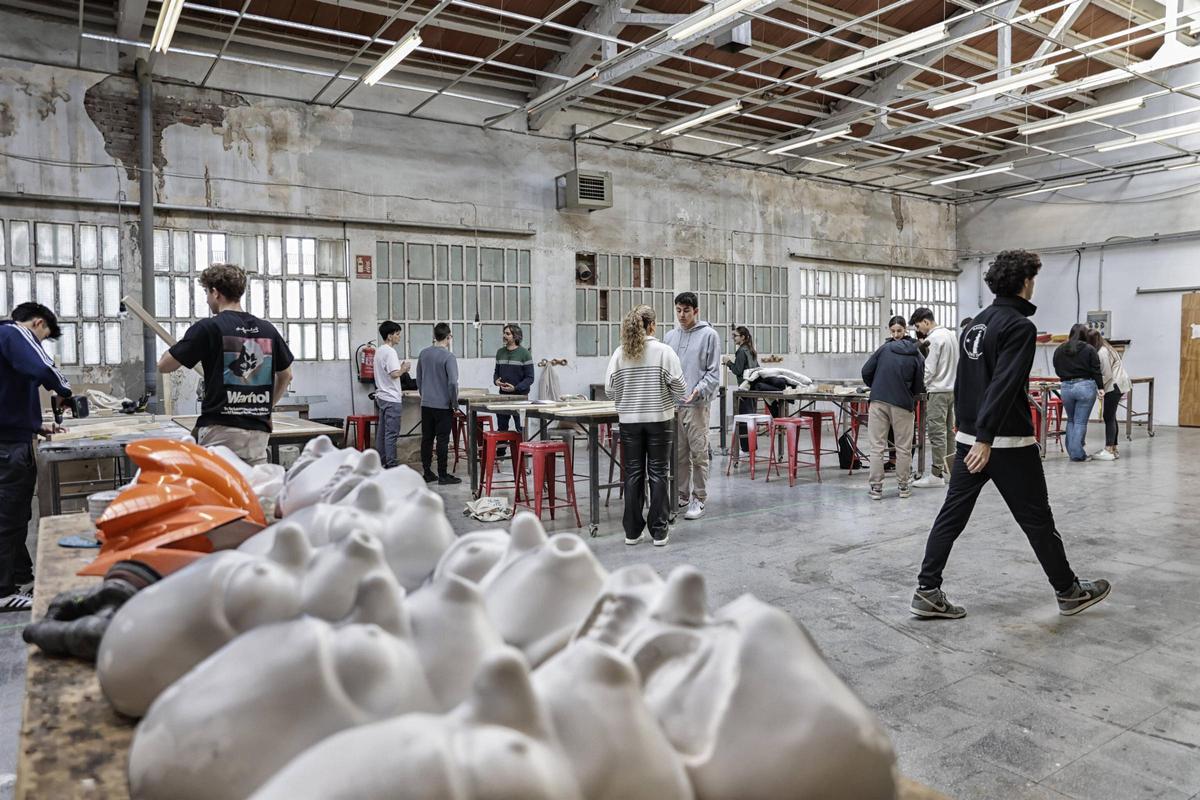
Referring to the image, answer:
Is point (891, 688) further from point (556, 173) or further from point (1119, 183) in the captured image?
point (1119, 183)

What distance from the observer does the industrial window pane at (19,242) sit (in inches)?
295

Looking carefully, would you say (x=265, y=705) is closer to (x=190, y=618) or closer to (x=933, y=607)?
(x=190, y=618)

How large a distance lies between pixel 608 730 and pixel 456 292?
9.41m

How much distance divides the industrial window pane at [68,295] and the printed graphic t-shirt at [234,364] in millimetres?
5406

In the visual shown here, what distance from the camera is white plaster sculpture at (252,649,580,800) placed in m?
0.66

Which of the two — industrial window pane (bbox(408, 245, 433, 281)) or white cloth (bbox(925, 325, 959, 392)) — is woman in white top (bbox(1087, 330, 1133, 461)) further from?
industrial window pane (bbox(408, 245, 433, 281))

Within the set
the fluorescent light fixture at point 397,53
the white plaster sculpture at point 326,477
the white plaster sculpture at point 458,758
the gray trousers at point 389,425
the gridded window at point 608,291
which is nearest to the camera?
the white plaster sculpture at point 458,758

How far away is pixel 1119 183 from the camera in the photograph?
13031 mm

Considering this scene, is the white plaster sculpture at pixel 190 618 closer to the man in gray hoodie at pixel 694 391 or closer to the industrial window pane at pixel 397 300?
the man in gray hoodie at pixel 694 391

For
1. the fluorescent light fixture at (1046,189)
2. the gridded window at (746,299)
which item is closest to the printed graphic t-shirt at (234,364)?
the gridded window at (746,299)

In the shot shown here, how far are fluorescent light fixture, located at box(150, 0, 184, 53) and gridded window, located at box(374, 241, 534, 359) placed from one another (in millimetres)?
3237

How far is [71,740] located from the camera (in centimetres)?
111

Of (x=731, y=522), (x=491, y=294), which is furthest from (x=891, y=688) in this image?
(x=491, y=294)

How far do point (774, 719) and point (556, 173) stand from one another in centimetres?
1024
